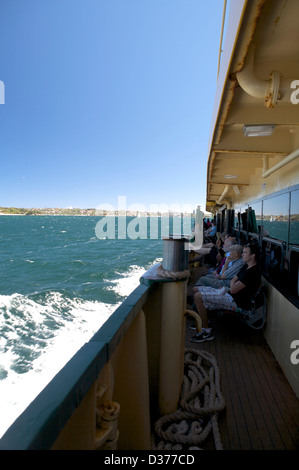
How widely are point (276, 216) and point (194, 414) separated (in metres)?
2.68

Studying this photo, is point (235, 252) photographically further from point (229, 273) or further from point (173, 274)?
point (173, 274)

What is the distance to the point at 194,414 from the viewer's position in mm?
1996

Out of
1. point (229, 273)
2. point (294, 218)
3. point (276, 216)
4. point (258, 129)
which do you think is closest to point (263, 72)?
point (258, 129)

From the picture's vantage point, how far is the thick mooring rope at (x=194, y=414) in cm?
177

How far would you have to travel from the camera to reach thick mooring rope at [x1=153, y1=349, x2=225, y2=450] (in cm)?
177

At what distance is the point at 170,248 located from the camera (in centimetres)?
191

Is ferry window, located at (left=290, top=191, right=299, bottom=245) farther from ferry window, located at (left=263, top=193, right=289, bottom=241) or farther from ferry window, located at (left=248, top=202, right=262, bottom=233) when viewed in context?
ferry window, located at (left=248, top=202, right=262, bottom=233)

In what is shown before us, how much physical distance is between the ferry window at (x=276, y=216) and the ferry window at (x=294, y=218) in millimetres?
172

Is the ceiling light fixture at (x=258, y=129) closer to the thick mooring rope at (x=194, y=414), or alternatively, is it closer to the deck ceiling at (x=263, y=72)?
the deck ceiling at (x=263, y=72)

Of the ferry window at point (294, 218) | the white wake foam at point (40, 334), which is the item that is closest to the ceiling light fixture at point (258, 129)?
the ferry window at point (294, 218)

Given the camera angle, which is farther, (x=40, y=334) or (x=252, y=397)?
(x=40, y=334)

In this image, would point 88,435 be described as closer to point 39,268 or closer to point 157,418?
point 157,418

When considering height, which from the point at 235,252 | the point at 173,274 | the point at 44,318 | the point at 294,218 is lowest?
the point at 44,318
